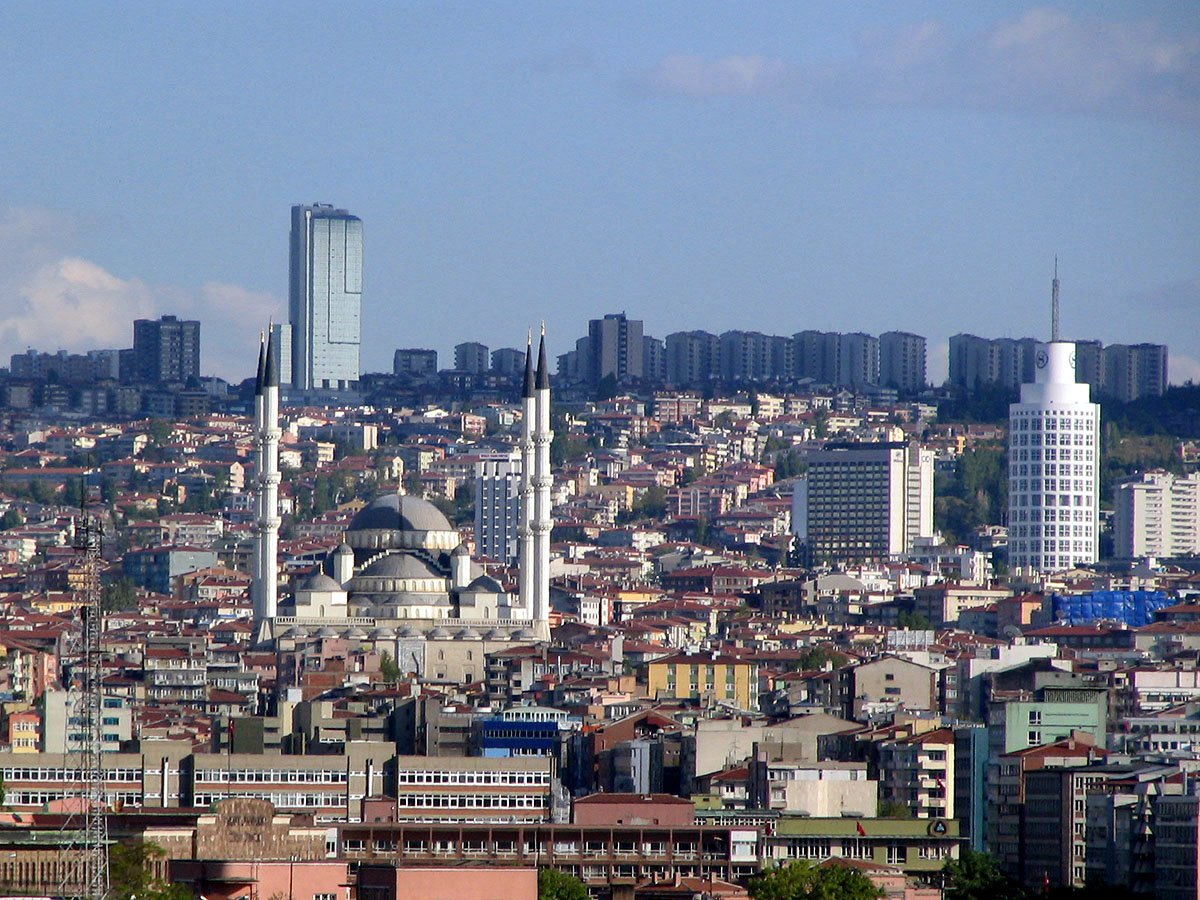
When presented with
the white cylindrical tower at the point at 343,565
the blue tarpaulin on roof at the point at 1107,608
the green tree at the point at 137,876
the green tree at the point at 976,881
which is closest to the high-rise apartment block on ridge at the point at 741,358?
the blue tarpaulin on roof at the point at 1107,608

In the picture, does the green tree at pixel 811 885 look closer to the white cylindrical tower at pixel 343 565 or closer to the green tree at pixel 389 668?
the green tree at pixel 389 668

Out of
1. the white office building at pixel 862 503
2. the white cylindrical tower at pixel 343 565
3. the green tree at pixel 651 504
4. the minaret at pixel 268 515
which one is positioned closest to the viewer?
the minaret at pixel 268 515

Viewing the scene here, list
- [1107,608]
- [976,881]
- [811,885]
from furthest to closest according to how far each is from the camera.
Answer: [1107,608]
[976,881]
[811,885]

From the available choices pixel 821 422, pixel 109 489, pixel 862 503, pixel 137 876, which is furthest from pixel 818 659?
pixel 821 422

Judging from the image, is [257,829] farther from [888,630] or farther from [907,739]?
[888,630]

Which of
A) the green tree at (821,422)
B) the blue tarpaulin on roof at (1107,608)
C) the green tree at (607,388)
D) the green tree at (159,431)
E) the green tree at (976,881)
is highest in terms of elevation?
the green tree at (607,388)

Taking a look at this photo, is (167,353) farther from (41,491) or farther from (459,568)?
(459,568)

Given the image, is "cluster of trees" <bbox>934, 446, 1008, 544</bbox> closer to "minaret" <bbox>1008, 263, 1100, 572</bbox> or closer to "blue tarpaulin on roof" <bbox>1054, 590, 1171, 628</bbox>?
"minaret" <bbox>1008, 263, 1100, 572</bbox>
